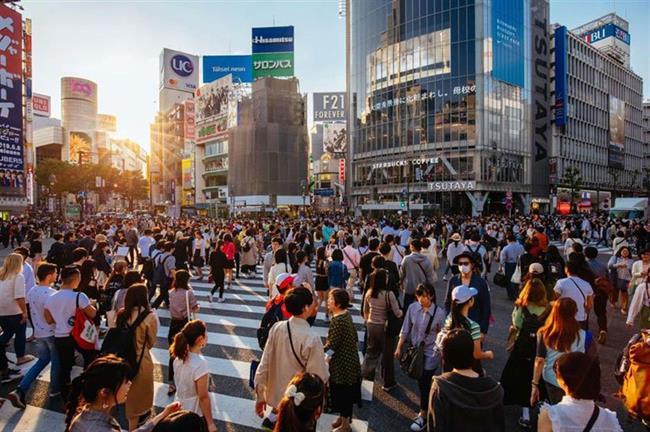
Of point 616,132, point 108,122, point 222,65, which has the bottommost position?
point 616,132

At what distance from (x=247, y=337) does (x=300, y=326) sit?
483 centimetres

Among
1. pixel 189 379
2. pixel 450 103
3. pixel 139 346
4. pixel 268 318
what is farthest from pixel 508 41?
pixel 189 379

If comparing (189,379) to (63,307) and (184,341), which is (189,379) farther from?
(63,307)

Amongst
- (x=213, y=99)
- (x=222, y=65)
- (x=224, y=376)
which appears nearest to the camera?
(x=224, y=376)

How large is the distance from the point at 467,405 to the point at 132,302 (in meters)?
3.27

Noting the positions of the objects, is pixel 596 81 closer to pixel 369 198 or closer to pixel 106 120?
pixel 369 198

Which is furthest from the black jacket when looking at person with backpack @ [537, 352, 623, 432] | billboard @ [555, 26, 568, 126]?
billboard @ [555, 26, 568, 126]

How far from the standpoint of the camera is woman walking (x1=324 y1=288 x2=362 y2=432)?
412cm

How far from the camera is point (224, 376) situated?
6090mm

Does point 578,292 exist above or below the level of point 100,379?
below

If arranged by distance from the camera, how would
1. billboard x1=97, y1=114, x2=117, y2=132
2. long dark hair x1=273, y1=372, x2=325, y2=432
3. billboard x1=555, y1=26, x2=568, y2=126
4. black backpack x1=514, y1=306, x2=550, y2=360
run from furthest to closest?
billboard x1=97, y1=114, x2=117, y2=132, billboard x1=555, y1=26, x2=568, y2=126, black backpack x1=514, y1=306, x2=550, y2=360, long dark hair x1=273, y1=372, x2=325, y2=432

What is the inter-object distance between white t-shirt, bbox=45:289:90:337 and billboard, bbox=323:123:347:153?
302 feet

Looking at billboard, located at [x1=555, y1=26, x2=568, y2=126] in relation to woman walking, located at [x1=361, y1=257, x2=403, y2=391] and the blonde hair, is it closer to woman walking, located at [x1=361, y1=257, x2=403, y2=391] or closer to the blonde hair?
woman walking, located at [x1=361, y1=257, x2=403, y2=391]

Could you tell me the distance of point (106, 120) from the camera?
161750mm
